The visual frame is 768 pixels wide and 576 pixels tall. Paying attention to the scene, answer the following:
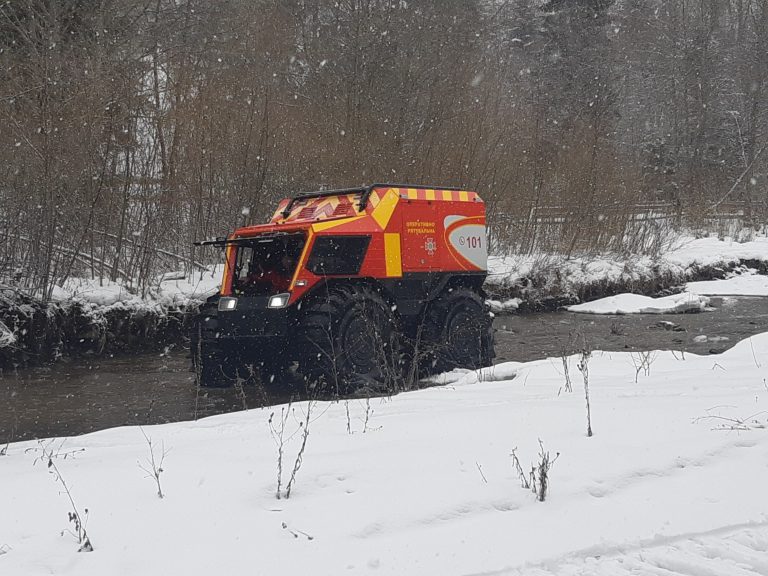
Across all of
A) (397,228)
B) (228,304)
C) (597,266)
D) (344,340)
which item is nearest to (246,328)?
(228,304)

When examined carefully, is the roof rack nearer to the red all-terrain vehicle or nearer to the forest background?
the red all-terrain vehicle

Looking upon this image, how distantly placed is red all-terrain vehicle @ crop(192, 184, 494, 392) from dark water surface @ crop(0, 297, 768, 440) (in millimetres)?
688

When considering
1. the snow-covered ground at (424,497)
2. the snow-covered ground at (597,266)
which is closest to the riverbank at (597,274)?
the snow-covered ground at (597,266)

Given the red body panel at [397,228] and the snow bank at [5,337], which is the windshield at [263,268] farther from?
the snow bank at [5,337]

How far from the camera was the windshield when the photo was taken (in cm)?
1027

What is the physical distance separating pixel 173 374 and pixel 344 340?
10.7 ft

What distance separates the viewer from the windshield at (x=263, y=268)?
404 inches

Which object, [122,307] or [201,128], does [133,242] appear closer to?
[122,307]

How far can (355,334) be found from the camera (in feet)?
31.6

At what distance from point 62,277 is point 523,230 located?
38.5 ft

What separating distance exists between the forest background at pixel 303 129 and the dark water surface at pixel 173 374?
212cm

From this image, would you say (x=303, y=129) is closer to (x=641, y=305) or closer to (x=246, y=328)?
(x=641, y=305)

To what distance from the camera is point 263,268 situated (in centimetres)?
1055

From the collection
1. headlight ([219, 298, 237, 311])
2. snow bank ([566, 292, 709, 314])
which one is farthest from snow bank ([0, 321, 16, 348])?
snow bank ([566, 292, 709, 314])
